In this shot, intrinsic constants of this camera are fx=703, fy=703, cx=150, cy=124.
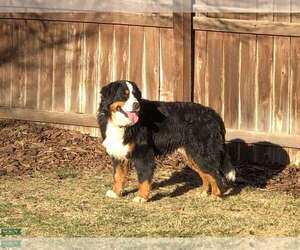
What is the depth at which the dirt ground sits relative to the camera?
6.57 metres

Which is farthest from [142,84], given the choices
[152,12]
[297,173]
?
[297,173]

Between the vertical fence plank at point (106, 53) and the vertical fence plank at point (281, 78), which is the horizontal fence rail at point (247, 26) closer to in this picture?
the vertical fence plank at point (281, 78)

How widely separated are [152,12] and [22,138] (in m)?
2.54

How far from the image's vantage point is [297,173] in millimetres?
8727

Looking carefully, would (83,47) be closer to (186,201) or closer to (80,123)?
(80,123)

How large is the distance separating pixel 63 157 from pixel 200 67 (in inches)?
85.3

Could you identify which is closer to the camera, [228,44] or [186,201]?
[186,201]

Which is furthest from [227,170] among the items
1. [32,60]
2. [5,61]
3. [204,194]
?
[5,61]

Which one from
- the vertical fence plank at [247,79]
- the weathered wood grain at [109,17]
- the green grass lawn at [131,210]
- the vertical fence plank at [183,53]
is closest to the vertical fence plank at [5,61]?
the weathered wood grain at [109,17]

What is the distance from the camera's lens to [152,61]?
9547mm

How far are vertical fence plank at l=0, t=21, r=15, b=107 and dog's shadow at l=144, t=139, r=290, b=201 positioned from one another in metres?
3.17

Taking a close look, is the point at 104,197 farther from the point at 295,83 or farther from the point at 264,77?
the point at 295,83

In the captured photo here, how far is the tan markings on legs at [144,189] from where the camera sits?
7441 mm

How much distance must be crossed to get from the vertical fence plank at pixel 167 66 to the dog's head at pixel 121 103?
2.24 metres
